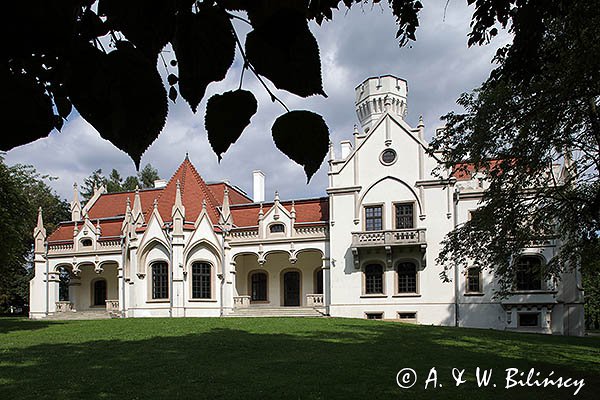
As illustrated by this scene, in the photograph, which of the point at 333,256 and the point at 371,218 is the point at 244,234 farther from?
the point at 371,218

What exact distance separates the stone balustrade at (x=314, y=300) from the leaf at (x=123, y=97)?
98.7 ft

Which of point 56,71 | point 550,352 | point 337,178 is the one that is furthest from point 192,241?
point 56,71

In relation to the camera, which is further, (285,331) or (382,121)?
(382,121)

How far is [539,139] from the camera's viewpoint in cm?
1241

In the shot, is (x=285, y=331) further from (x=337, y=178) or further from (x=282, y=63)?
(x=282, y=63)

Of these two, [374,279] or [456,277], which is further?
[374,279]

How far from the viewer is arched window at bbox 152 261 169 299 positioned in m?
30.1

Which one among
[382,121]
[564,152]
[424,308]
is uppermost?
[382,121]

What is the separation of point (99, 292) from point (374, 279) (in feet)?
59.4

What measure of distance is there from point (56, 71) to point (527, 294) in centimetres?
2940

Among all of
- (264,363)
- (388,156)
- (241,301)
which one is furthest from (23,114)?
(241,301)

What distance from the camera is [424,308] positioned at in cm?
2823

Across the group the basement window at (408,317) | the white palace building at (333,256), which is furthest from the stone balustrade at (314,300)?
the basement window at (408,317)

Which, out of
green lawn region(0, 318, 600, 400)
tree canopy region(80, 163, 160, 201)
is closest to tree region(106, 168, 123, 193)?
tree canopy region(80, 163, 160, 201)
